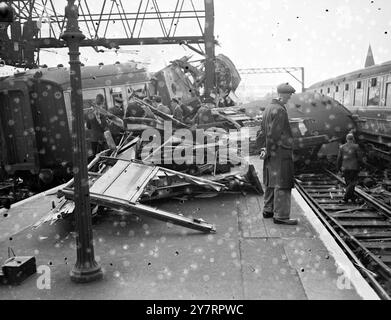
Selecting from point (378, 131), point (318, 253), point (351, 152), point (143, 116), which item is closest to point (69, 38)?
point (318, 253)

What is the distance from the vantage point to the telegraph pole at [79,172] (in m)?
4.83

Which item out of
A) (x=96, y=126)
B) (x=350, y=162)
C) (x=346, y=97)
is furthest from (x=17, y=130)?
(x=346, y=97)

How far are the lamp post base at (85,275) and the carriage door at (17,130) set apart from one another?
8.51 m

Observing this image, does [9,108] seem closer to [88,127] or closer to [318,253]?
[88,127]

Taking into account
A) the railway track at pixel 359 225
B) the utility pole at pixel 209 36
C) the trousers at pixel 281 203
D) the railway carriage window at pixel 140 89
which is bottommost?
the railway track at pixel 359 225

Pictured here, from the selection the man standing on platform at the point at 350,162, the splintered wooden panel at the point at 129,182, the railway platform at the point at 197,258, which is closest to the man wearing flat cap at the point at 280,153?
the railway platform at the point at 197,258

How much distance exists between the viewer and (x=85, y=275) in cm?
482

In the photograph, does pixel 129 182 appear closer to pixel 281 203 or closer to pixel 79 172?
pixel 79 172

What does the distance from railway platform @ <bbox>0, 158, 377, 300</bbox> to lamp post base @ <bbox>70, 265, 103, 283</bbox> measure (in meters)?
0.08

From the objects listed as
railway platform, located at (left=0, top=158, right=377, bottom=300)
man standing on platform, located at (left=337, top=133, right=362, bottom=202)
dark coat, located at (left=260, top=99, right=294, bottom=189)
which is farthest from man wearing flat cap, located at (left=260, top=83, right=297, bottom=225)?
man standing on platform, located at (left=337, top=133, right=362, bottom=202)

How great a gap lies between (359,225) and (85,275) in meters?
6.79

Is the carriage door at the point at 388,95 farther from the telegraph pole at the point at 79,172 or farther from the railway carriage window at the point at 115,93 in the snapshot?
the telegraph pole at the point at 79,172

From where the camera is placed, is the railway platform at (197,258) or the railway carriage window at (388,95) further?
the railway carriage window at (388,95)

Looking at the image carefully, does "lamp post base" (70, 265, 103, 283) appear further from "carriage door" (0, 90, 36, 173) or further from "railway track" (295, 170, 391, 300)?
"carriage door" (0, 90, 36, 173)
